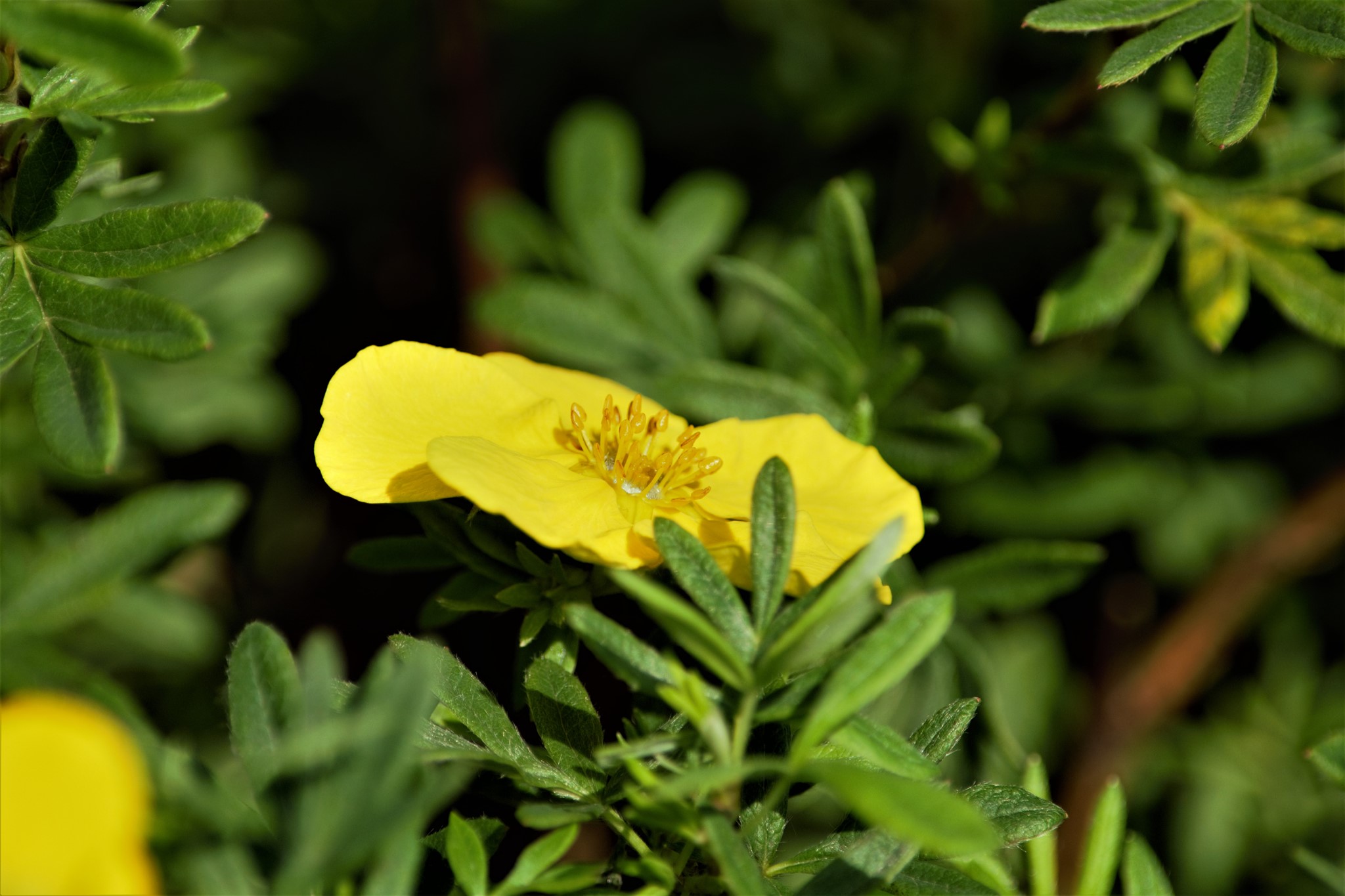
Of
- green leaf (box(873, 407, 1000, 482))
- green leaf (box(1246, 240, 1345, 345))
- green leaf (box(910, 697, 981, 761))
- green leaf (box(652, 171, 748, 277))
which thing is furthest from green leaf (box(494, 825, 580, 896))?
green leaf (box(652, 171, 748, 277))

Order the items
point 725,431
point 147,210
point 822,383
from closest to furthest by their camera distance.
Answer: point 147,210
point 725,431
point 822,383

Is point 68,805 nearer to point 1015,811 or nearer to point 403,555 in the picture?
point 403,555

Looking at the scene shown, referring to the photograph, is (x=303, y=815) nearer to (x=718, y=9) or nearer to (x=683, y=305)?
(x=683, y=305)

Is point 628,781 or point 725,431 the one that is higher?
point 725,431

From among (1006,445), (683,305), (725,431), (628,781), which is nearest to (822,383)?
(683,305)


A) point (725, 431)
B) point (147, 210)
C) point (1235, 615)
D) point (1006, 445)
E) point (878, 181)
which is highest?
point (147, 210)

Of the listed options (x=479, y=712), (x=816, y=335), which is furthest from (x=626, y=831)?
(x=816, y=335)

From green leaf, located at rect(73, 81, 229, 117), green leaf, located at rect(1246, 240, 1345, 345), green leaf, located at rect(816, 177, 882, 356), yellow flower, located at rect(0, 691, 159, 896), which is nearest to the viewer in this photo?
yellow flower, located at rect(0, 691, 159, 896)

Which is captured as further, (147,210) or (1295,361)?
(1295,361)

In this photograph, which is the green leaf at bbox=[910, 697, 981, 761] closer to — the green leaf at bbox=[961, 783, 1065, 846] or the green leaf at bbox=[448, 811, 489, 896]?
the green leaf at bbox=[961, 783, 1065, 846]
